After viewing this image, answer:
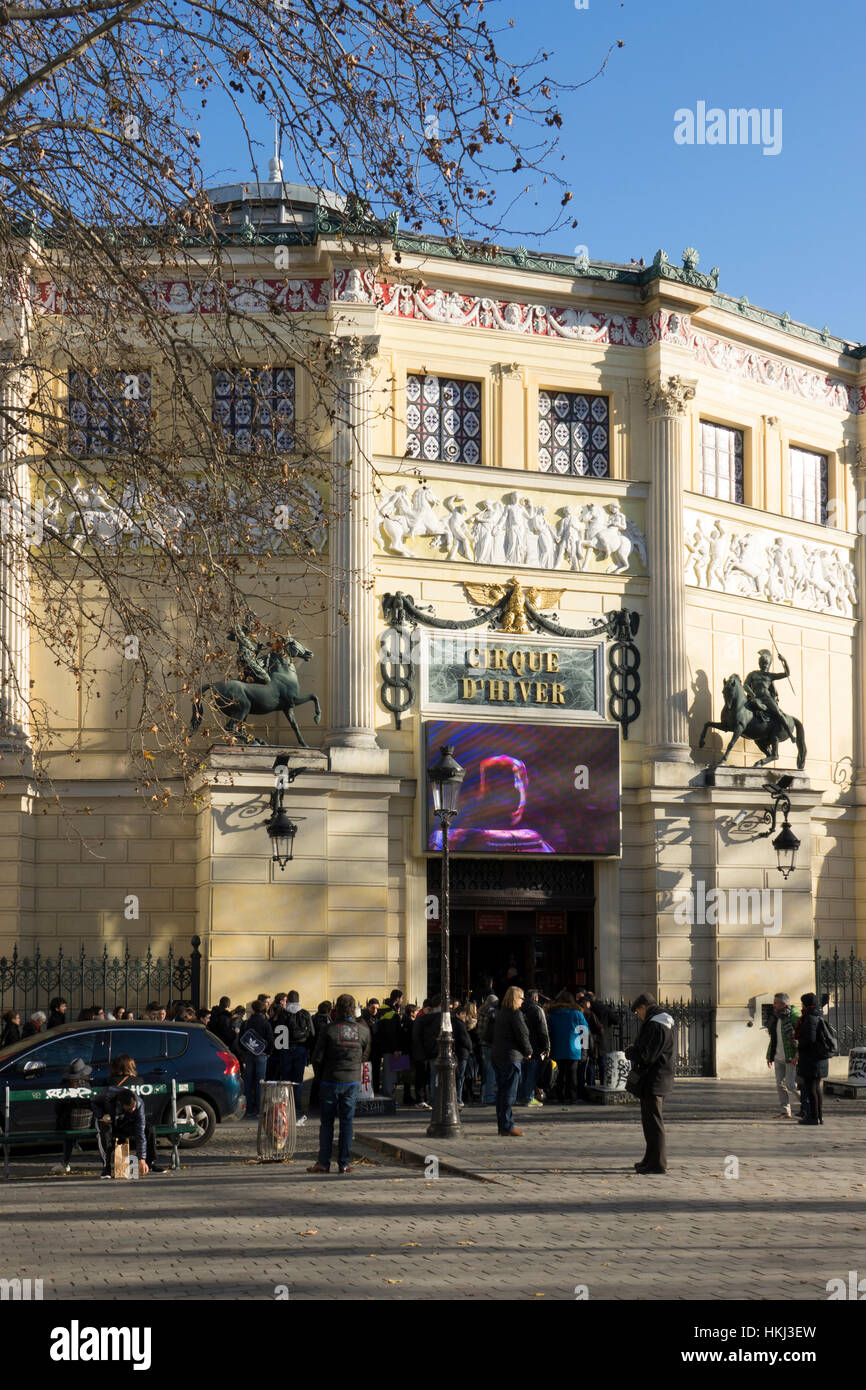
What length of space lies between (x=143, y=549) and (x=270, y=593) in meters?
2.44

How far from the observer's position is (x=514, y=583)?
32.5m

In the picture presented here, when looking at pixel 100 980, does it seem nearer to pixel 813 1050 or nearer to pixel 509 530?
pixel 509 530

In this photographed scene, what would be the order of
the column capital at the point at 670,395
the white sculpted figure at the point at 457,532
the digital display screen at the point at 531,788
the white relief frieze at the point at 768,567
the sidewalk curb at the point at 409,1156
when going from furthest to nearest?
the white relief frieze at the point at 768,567 → the column capital at the point at 670,395 → the white sculpted figure at the point at 457,532 → the digital display screen at the point at 531,788 → the sidewalk curb at the point at 409,1156

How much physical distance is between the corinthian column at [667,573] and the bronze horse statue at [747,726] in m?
0.85

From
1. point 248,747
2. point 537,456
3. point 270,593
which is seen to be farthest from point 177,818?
point 537,456

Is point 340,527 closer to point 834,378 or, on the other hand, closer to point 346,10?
point 834,378

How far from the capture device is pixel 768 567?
35.6m

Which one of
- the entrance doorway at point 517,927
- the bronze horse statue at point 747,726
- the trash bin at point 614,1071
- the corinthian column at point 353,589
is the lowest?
the trash bin at point 614,1071

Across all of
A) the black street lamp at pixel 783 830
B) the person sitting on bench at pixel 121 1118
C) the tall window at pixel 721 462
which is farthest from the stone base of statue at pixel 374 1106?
the tall window at pixel 721 462

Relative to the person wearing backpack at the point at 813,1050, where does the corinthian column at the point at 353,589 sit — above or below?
above

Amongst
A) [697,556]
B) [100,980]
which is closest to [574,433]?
Result: [697,556]

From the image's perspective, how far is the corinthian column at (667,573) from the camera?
33.0 meters

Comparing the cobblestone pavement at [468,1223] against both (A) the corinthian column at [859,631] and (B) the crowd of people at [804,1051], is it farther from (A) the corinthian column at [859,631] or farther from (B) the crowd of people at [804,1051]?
(A) the corinthian column at [859,631]

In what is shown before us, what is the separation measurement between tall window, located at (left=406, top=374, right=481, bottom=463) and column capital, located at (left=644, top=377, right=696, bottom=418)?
11.6ft
